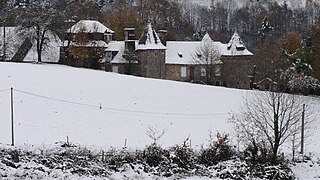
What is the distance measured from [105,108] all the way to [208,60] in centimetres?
1954

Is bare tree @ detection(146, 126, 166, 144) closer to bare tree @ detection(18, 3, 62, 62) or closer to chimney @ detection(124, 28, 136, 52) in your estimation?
bare tree @ detection(18, 3, 62, 62)

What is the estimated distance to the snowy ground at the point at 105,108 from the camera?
24891mm

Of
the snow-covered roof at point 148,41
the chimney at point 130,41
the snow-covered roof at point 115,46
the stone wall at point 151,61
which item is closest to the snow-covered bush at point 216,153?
the stone wall at point 151,61

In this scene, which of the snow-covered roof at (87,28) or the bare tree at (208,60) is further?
the bare tree at (208,60)

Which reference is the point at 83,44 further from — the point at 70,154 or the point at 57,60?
the point at 70,154

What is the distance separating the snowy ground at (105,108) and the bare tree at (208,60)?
33.6 ft

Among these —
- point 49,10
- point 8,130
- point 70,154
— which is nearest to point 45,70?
point 49,10

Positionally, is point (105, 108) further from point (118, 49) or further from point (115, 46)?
point (115, 46)

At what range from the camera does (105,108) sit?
99.0 feet

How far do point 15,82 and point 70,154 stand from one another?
1507 cm

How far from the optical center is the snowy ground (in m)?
24.9

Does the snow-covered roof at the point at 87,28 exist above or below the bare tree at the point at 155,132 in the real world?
above

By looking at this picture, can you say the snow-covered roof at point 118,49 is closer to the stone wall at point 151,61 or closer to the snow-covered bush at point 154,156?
the stone wall at point 151,61

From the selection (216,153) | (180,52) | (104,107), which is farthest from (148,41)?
(216,153)
